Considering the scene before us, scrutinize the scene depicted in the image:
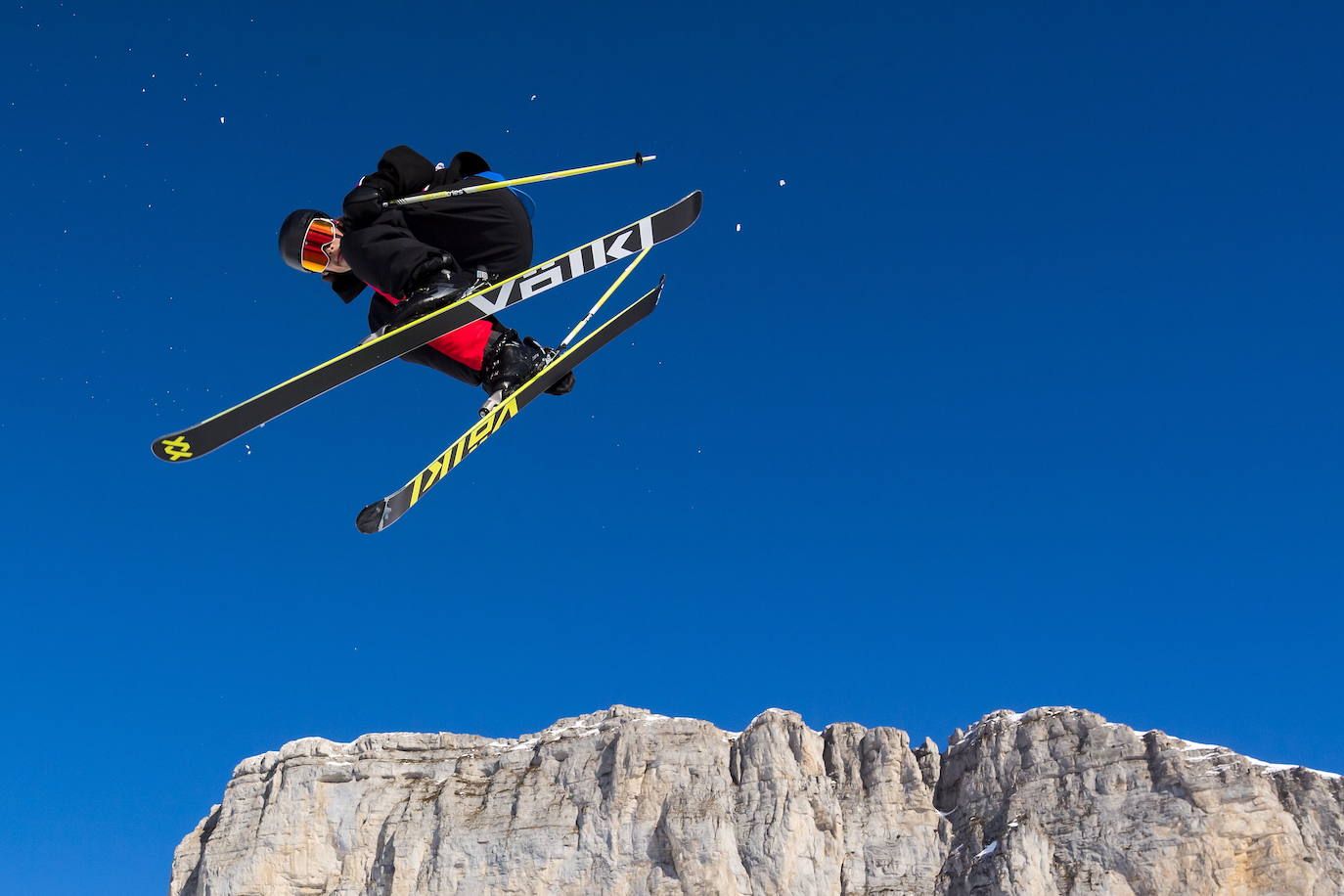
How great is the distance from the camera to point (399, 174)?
8.55 m

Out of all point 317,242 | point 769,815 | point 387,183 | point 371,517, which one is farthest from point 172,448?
point 769,815

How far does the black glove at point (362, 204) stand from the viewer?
8.20 meters

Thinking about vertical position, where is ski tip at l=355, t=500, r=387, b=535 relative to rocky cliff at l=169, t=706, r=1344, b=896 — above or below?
below

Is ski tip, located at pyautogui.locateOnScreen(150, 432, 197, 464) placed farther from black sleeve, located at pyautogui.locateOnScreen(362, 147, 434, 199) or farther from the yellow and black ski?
black sleeve, located at pyautogui.locateOnScreen(362, 147, 434, 199)

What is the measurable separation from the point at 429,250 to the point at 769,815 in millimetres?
75045

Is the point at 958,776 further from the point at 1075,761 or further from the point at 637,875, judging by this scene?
the point at 637,875

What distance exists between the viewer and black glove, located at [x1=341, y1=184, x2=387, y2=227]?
26.9 ft

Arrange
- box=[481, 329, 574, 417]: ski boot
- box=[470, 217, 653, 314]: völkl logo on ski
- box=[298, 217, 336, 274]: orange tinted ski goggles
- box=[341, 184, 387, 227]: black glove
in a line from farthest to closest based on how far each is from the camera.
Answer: box=[481, 329, 574, 417]: ski boot → box=[470, 217, 653, 314]: völkl logo on ski → box=[298, 217, 336, 274]: orange tinted ski goggles → box=[341, 184, 387, 227]: black glove

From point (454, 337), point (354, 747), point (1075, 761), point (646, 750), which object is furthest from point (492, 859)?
point (454, 337)

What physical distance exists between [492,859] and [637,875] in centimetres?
1049

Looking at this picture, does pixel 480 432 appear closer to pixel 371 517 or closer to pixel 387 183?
pixel 371 517

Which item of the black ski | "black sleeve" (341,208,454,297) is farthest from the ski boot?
"black sleeve" (341,208,454,297)

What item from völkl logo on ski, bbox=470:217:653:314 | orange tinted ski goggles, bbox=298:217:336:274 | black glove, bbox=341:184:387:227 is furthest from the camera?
völkl logo on ski, bbox=470:217:653:314

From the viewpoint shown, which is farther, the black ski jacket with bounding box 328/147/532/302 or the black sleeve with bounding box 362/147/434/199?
the black sleeve with bounding box 362/147/434/199
